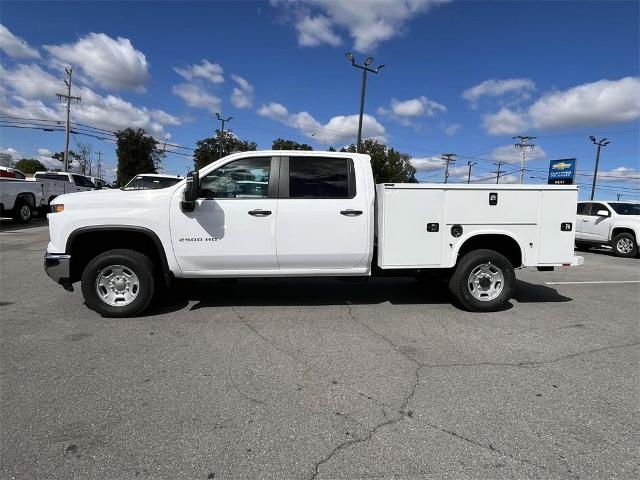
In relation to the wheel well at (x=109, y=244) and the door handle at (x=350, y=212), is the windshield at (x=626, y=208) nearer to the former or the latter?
the door handle at (x=350, y=212)


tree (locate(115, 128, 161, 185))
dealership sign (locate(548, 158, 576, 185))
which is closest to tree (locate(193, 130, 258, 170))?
tree (locate(115, 128, 161, 185))

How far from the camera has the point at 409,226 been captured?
559 cm

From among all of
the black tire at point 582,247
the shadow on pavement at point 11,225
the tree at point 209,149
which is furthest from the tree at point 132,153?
the black tire at point 582,247

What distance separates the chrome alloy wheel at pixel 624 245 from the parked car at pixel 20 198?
68.1ft

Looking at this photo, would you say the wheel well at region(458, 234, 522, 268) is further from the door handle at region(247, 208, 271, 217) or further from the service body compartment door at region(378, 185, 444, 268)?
the door handle at region(247, 208, 271, 217)

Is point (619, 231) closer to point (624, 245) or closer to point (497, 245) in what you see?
point (624, 245)

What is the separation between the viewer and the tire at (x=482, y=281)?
5.75 metres

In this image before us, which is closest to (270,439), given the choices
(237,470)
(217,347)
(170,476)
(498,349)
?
(237,470)

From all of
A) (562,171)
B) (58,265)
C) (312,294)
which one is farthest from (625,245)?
(562,171)

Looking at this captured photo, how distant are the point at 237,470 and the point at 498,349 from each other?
3039 millimetres

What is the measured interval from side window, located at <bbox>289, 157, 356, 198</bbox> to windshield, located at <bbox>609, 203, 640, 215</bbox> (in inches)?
482

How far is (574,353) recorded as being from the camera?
4438 millimetres

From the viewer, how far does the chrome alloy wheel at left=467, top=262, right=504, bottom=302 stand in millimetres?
5832

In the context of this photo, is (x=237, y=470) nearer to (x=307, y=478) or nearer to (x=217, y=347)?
(x=307, y=478)
